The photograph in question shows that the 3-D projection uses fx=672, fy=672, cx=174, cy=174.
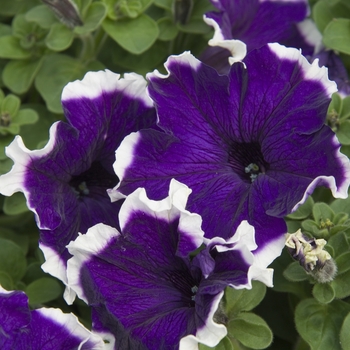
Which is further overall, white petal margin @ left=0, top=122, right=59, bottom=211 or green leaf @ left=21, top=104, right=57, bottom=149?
green leaf @ left=21, top=104, right=57, bottom=149

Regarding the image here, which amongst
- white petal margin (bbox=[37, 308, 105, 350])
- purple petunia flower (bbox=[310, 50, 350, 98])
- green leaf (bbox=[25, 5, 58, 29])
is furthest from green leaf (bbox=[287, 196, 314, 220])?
green leaf (bbox=[25, 5, 58, 29])

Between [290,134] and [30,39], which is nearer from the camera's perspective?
[290,134]

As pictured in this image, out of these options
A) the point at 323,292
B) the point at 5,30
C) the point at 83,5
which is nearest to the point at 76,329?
the point at 323,292

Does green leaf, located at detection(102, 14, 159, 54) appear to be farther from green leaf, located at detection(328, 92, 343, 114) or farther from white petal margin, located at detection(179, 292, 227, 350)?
white petal margin, located at detection(179, 292, 227, 350)

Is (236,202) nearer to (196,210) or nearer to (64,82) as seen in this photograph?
(196,210)

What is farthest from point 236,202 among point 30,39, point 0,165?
point 30,39

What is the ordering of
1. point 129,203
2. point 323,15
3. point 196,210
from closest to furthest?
point 129,203 → point 196,210 → point 323,15

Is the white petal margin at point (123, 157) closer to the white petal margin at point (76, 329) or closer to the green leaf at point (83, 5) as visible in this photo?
the white petal margin at point (76, 329)
